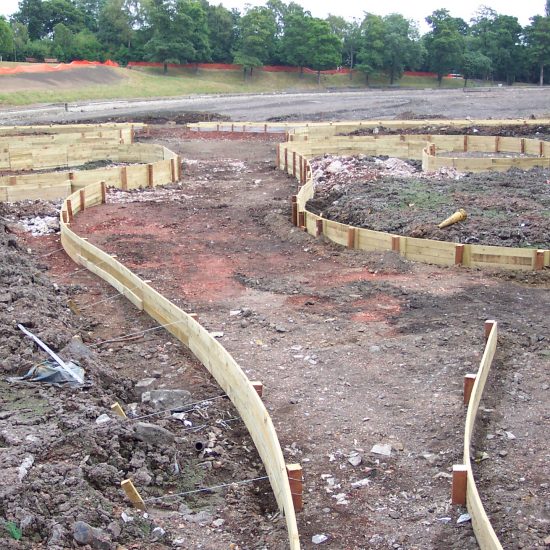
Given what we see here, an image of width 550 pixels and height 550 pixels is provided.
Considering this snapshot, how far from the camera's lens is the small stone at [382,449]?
27.6ft

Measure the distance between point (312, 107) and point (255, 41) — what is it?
30.2 meters

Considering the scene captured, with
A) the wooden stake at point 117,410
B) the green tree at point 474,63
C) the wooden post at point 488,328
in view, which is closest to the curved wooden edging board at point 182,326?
the wooden stake at point 117,410

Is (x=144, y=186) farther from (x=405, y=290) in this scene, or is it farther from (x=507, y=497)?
(x=507, y=497)

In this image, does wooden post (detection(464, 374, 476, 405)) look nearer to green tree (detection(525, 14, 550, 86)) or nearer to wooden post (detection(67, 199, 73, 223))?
wooden post (detection(67, 199, 73, 223))

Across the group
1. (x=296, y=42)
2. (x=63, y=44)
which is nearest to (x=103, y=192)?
(x=63, y=44)

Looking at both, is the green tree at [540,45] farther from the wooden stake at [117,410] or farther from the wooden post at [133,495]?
the wooden post at [133,495]

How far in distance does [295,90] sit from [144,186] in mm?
56148

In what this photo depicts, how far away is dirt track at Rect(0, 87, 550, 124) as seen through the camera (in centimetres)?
4625

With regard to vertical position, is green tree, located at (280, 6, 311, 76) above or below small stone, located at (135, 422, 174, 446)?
above

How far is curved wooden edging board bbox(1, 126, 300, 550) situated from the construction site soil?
20 centimetres

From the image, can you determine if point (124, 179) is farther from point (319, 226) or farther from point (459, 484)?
point (459, 484)

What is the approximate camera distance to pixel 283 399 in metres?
9.71

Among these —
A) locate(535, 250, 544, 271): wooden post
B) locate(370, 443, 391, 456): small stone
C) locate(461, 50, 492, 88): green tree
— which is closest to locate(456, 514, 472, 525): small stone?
locate(370, 443, 391, 456): small stone

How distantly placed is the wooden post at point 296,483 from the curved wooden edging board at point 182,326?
84 mm
